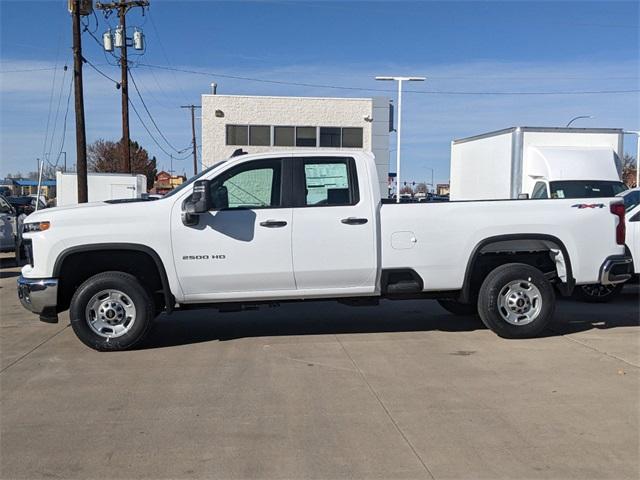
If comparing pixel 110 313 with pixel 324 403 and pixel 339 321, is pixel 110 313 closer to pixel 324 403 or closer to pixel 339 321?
pixel 324 403

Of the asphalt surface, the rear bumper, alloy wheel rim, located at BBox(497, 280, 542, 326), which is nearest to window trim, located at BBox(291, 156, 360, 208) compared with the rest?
the asphalt surface

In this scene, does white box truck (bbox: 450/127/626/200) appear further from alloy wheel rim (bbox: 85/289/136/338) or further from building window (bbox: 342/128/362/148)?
building window (bbox: 342/128/362/148)

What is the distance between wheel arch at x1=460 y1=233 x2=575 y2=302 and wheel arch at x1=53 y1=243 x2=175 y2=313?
11.1ft

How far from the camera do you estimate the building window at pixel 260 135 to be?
32500 mm

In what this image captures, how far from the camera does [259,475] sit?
4102 mm

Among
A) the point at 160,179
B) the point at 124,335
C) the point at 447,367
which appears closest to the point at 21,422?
the point at 124,335

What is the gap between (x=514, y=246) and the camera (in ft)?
24.8

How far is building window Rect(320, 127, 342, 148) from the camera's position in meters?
32.8

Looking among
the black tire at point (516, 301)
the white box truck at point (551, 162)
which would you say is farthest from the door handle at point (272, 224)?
the white box truck at point (551, 162)

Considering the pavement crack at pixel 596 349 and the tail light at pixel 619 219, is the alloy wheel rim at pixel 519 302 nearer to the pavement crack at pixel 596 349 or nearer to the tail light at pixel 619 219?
the pavement crack at pixel 596 349

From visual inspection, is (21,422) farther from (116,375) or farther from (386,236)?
(386,236)

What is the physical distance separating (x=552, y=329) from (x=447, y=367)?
2484 millimetres

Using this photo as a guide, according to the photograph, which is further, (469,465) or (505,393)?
(505,393)

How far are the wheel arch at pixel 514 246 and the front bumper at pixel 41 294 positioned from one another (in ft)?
15.0
